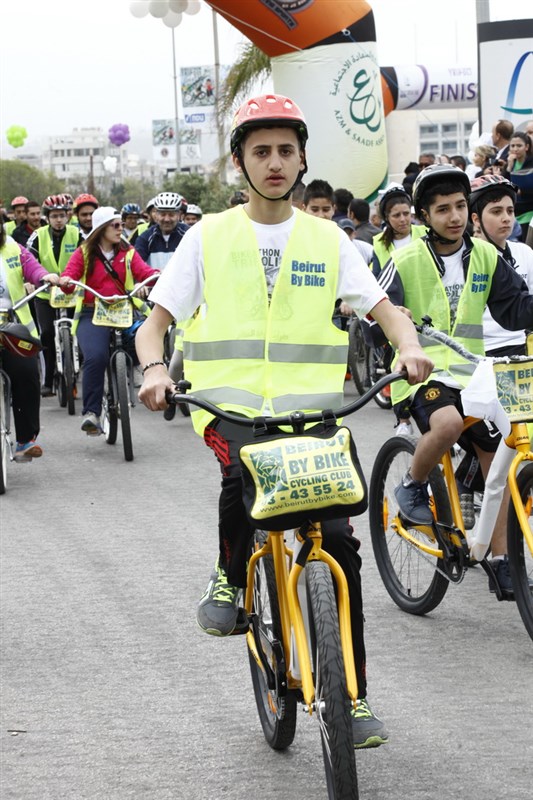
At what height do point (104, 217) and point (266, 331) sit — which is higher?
point (104, 217)

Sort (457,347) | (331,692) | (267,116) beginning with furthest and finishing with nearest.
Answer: (457,347), (267,116), (331,692)

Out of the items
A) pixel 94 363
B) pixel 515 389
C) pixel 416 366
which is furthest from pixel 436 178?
pixel 94 363

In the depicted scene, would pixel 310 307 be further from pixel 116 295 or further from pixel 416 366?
pixel 116 295

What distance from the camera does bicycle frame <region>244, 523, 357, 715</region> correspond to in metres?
3.54

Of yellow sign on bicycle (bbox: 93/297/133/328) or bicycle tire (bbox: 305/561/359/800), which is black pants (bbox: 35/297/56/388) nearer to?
yellow sign on bicycle (bbox: 93/297/133/328)

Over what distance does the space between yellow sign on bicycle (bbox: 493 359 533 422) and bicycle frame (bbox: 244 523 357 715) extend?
1420 mm

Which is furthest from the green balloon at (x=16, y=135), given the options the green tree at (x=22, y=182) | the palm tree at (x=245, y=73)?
the green tree at (x=22, y=182)

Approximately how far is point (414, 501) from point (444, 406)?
535mm

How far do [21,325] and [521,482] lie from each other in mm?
5134

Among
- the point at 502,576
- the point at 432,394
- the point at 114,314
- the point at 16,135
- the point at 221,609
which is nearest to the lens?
the point at 221,609

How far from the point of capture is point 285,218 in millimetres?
4211

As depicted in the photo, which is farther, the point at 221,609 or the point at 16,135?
the point at 16,135

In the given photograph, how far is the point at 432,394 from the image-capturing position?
5637 mm

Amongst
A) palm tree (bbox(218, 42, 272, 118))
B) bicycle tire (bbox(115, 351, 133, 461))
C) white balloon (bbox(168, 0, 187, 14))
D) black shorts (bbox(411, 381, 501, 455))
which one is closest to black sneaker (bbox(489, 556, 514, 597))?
black shorts (bbox(411, 381, 501, 455))
